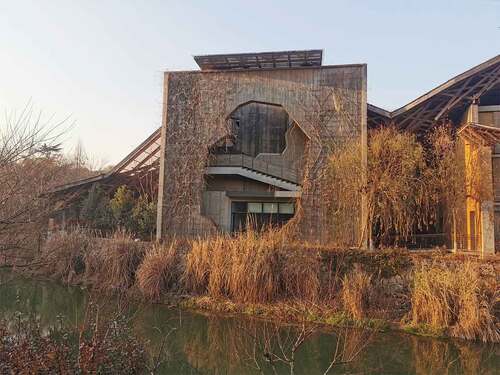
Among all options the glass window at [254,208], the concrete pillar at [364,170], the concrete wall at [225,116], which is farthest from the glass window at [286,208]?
the concrete pillar at [364,170]

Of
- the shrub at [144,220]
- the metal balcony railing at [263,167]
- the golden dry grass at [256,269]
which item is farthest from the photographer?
the shrub at [144,220]

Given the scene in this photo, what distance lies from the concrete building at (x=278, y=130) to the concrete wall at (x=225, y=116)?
42mm

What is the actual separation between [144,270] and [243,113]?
9.69m

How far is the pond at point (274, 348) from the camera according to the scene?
24.4 feet

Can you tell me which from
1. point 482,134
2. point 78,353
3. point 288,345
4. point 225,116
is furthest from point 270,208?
point 78,353

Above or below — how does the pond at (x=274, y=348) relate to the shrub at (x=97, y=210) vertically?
below

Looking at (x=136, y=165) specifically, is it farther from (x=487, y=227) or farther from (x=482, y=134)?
→ (x=487, y=227)

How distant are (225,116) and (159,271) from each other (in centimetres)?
793

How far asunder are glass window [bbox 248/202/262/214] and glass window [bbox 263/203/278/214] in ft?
0.75

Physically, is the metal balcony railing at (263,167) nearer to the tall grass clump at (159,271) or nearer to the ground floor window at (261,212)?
the ground floor window at (261,212)

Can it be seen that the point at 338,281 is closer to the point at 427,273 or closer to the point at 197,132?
the point at 427,273

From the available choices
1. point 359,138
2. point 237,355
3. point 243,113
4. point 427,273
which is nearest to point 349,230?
point 359,138

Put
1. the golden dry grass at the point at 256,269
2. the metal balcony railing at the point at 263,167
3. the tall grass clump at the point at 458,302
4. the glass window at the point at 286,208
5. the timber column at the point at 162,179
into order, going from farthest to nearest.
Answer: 1. the glass window at the point at 286,208
2. the metal balcony railing at the point at 263,167
3. the timber column at the point at 162,179
4. the golden dry grass at the point at 256,269
5. the tall grass clump at the point at 458,302

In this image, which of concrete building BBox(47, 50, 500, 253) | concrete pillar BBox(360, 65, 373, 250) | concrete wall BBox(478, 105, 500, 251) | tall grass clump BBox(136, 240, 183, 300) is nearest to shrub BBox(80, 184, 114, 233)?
concrete building BBox(47, 50, 500, 253)
